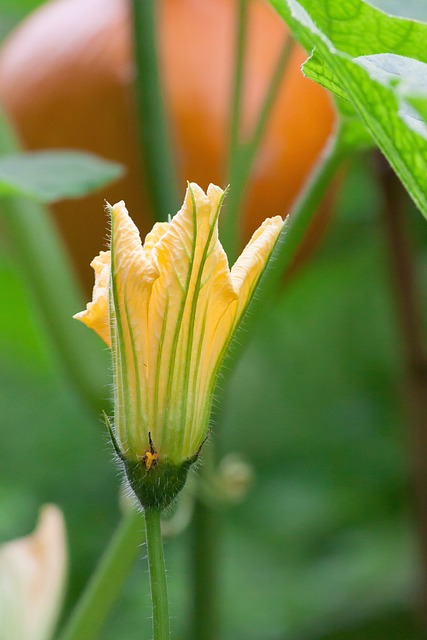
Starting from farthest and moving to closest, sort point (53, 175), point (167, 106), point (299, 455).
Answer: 1. point (299, 455)
2. point (167, 106)
3. point (53, 175)

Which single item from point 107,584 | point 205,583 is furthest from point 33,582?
point 205,583

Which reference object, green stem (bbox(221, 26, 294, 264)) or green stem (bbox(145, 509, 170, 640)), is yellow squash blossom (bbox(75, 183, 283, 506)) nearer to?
green stem (bbox(145, 509, 170, 640))

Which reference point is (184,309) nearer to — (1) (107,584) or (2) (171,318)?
(2) (171,318)

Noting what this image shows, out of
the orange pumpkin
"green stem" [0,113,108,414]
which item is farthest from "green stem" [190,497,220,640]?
the orange pumpkin

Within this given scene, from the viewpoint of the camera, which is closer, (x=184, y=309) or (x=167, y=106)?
(x=184, y=309)

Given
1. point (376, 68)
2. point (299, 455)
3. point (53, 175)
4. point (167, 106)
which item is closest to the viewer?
point (376, 68)

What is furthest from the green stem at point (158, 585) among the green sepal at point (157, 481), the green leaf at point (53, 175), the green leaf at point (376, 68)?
the green leaf at point (53, 175)

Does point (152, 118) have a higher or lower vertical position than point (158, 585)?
higher
